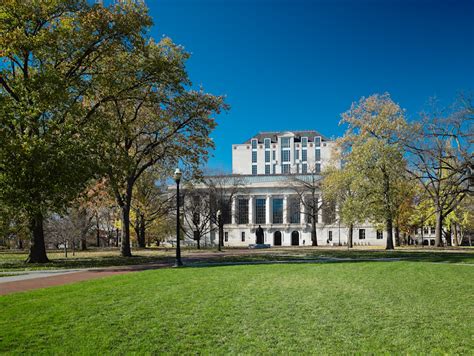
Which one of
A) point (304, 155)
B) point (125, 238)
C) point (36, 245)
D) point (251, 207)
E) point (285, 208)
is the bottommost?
point (125, 238)

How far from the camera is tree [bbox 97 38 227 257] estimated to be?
23594 millimetres

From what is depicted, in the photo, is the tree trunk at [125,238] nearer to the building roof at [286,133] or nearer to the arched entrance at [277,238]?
the arched entrance at [277,238]

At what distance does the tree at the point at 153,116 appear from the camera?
23.6 metres

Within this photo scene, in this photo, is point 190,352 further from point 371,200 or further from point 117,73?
point 371,200

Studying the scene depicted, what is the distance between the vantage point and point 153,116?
29.7 m

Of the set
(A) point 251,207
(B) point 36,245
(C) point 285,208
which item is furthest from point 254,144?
(B) point 36,245

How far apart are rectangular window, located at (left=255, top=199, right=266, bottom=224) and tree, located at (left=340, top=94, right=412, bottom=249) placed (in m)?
44.8

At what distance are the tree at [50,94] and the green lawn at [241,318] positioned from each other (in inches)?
340

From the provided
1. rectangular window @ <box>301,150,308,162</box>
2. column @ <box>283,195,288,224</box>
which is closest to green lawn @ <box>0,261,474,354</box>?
column @ <box>283,195,288,224</box>

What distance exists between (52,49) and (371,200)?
1114 inches

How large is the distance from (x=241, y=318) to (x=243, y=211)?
76270mm

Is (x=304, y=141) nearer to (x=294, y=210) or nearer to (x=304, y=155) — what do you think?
(x=304, y=155)

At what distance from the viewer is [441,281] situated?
498 inches

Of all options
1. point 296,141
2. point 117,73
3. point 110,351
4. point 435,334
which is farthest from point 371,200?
point 296,141
